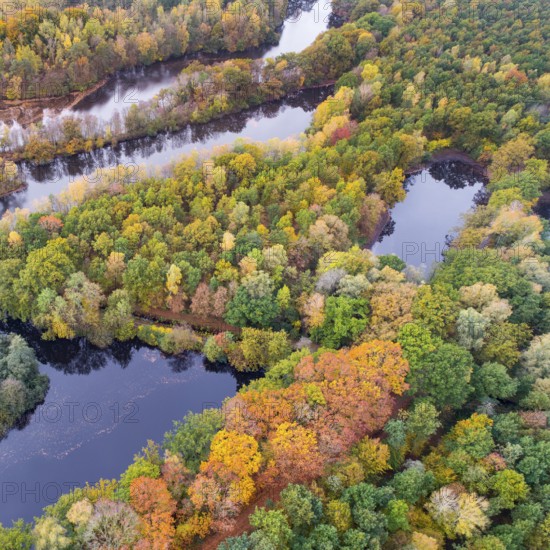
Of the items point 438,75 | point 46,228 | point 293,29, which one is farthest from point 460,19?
point 46,228

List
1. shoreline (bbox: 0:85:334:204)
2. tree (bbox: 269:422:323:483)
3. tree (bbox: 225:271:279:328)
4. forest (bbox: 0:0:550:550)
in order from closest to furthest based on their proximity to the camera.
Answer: forest (bbox: 0:0:550:550) < tree (bbox: 269:422:323:483) < tree (bbox: 225:271:279:328) < shoreline (bbox: 0:85:334:204)

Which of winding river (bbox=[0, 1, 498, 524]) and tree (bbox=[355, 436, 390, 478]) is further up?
winding river (bbox=[0, 1, 498, 524])

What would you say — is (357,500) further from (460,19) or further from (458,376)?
(460,19)

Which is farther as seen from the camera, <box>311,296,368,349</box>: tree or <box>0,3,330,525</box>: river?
<box>311,296,368,349</box>: tree

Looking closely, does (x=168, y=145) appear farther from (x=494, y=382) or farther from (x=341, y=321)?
(x=494, y=382)

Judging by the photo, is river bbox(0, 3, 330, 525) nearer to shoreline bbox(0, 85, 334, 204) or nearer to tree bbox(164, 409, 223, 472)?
shoreline bbox(0, 85, 334, 204)

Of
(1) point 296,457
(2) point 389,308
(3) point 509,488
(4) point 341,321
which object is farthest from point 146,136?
(3) point 509,488

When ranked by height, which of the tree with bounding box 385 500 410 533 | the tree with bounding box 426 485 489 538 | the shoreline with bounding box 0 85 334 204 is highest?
the shoreline with bounding box 0 85 334 204

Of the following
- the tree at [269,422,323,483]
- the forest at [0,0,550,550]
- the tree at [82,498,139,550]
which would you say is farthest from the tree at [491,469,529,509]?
the tree at [82,498,139,550]
